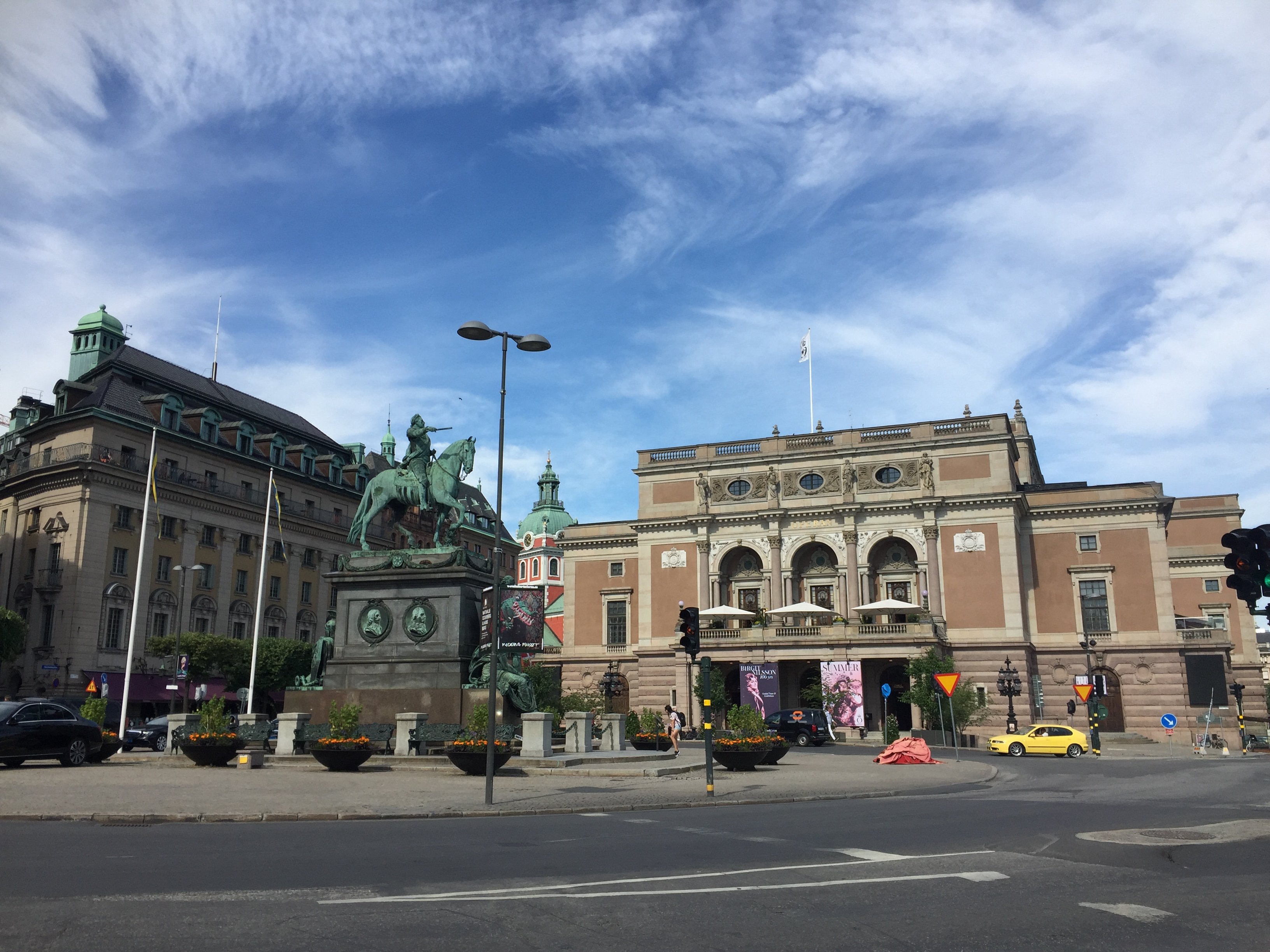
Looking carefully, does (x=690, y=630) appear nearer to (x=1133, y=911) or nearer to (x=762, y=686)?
(x=1133, y=911)

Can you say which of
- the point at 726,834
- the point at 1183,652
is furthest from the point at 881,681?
the point at 726,834

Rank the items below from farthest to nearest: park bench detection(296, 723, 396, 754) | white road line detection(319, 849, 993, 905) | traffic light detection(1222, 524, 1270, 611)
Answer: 1. park bench detection(296, 723, 396, 754)
2. traffic light detection(1222, 524, 1270, 611)
3. white road line detection(319, 849, 993, 905)

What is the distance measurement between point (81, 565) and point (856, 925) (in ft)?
203

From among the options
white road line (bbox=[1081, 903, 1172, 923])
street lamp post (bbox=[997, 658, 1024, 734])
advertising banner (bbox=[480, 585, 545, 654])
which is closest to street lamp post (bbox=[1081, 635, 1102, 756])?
street lamp post (bbox=[997, 658, 1024, 734])

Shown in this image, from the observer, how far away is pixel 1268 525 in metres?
12.0

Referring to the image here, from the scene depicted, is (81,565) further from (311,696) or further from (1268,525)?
(1268,525)

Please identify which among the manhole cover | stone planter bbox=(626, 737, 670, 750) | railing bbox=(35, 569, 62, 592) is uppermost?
railing bbox=(35, 569, 62, 592)

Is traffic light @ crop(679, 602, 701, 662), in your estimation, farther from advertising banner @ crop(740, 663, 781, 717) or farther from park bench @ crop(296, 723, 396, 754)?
advertising banner @ crop(740, 663, 781, 717)

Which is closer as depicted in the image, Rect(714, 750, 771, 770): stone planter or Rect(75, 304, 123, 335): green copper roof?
Rect(714, 750, 771, 770): stone planter

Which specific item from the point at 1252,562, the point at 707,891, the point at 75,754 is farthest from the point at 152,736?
the point at 1252,562

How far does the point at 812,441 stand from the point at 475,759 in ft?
Result: 162

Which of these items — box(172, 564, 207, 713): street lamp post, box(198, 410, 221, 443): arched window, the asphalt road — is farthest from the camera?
box(198, 410, 221, 443): arched window

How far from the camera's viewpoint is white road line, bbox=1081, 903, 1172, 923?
8.02m

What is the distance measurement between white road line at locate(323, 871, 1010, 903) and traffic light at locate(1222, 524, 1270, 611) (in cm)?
488
